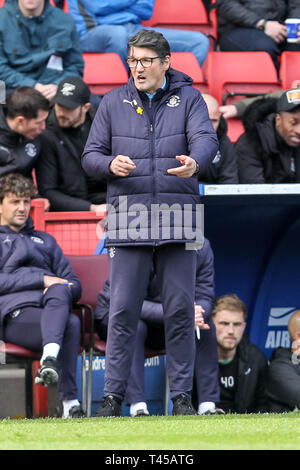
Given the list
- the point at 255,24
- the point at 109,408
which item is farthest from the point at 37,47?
the point at 109,408

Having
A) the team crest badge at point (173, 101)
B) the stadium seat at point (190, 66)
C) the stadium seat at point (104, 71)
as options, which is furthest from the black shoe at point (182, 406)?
the stadium seat at point (190, 66)

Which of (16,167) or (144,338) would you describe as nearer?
(144,338)

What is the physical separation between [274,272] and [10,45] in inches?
106

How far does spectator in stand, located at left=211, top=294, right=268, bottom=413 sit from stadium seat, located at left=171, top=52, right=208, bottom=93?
9.79 feet

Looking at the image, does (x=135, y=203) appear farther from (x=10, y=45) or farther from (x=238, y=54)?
(x=238, y=54)

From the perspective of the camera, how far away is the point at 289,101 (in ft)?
23.6

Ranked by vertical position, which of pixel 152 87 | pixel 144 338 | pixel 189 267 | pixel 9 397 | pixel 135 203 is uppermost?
pixel 152 87

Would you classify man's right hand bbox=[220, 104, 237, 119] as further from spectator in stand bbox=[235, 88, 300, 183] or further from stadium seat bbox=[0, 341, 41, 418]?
stadium seat bbox=[0, 341, 41, 418]

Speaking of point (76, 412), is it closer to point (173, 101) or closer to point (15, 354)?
point (15, 354)

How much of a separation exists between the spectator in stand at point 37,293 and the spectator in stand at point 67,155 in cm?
83

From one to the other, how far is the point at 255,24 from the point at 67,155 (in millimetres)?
3120

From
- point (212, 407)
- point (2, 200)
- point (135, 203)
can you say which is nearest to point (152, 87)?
point (135, 203)

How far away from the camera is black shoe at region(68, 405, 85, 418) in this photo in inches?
221
